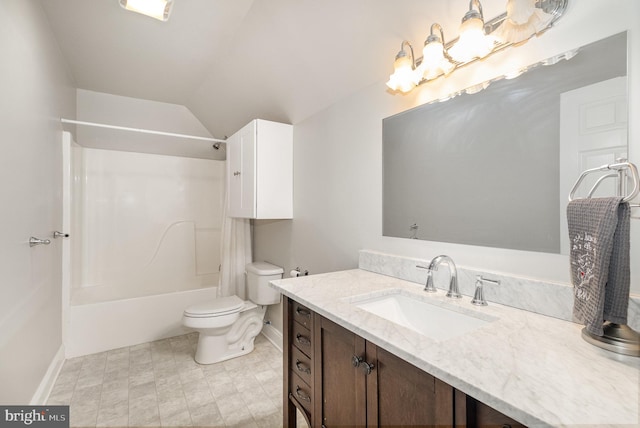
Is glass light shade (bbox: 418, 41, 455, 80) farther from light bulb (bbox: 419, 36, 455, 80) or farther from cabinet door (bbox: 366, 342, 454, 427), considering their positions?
cabinet door (bbox: 366, 342, 454, 427)

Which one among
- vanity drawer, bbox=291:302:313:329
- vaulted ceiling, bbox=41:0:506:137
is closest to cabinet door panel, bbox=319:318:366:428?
vanity drawer, bbox=291:302:313:329

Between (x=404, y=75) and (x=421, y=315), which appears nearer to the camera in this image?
(x=421, y=315)

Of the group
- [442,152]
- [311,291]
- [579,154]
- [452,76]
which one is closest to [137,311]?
[311,291]

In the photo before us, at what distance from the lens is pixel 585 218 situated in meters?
0.78

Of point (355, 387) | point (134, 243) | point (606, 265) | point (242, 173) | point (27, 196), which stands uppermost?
point (242, 173)

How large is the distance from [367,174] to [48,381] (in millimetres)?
2512

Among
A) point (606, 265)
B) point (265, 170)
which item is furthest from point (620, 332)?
point (265, 170)

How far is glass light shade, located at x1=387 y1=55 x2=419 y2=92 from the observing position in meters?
1.35

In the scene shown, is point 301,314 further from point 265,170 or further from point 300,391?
point 265,170

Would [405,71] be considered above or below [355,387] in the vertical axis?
above

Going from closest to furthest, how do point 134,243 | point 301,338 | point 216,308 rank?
point 301,338
point 216,308
point 134,243

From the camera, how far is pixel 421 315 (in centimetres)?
122

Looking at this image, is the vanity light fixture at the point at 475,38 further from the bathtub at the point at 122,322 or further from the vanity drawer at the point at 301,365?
the bathtub at the point at 122,322

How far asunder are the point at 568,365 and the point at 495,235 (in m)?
0.58
